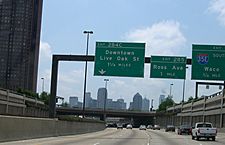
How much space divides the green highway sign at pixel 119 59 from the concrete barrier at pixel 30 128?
643 centimetres

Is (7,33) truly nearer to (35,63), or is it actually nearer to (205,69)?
(35,63)

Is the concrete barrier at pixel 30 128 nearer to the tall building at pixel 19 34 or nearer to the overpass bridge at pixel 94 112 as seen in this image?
the tall building at pixel 19 34

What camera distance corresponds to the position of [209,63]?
43531 millimetres

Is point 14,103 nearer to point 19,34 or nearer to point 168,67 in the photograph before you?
point 19,34

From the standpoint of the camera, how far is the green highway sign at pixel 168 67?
44469mm

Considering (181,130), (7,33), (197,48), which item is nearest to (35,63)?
(7,33)

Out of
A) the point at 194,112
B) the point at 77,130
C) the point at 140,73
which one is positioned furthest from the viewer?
the point at 194,112

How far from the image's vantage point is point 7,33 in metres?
68.4

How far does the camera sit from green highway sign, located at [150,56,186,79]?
44.5m

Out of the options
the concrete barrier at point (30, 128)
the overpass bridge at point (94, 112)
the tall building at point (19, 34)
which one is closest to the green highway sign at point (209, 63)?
the concrete barrier at point (30, 128)

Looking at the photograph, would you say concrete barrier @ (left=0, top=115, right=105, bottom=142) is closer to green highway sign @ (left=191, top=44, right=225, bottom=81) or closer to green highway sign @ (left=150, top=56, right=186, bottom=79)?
green highway sign @ (left=150, top=56, right=186, bottom=79)

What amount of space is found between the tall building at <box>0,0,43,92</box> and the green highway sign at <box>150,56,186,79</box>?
2549 centimetres

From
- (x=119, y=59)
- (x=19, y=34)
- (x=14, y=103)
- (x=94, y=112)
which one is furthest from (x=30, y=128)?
(x=94, y=112)

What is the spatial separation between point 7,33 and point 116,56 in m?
29.8
